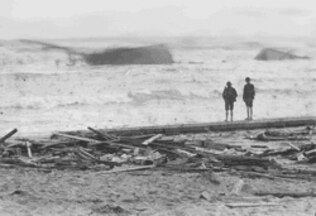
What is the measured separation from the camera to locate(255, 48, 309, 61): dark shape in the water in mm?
46156

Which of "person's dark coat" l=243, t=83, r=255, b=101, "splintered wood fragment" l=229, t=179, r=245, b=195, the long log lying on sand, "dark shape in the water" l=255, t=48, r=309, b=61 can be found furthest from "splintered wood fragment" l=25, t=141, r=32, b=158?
"dark shape in the water" l=255, t=48, r=309, b=61

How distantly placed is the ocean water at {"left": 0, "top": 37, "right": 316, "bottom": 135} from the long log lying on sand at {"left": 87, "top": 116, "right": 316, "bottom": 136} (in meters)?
4.82

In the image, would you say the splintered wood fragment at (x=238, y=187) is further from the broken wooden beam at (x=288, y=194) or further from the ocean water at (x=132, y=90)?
the ocean water at (x=132, y=90)

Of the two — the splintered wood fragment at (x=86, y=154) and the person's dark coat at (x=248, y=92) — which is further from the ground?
the person's dark coat at (x=248, y=92)

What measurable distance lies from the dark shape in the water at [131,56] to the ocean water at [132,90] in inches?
48.3

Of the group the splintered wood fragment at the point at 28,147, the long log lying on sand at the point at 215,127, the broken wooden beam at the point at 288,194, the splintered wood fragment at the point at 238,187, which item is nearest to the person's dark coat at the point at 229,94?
the long log lying on sand at the point at 215,127

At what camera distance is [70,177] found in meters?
11.6

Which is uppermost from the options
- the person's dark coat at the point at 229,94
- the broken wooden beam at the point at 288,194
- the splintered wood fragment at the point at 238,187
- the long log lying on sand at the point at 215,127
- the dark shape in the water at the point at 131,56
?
the dark shape in the water at the point at 131,56

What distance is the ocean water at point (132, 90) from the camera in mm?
26552

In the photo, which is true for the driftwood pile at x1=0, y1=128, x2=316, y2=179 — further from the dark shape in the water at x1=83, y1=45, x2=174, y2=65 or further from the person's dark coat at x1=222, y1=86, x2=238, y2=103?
the dark shape in the water at x1=83, y1=45, x2=174, y2=65

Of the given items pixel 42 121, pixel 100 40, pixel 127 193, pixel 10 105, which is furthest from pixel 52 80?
pixel 127 193

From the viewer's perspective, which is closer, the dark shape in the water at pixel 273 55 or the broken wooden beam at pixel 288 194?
the broken wooden beam at pixel 288 194

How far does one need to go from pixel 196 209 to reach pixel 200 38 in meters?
44.1

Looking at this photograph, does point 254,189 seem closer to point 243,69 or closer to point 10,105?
point 10,105
